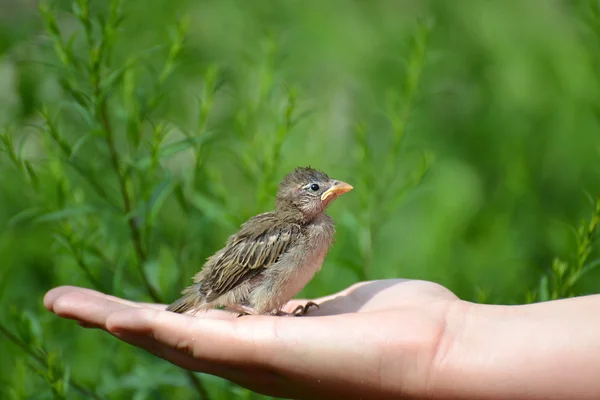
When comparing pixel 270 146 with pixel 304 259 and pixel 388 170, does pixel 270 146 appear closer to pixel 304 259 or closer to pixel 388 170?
pixel 388 170

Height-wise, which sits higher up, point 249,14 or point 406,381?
point 249,14

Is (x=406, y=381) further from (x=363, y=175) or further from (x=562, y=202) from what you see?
(x=562, y=202)

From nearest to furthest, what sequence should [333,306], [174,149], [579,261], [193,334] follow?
1. [193,334]
2. [579,261]
3. [174,149]
4. [333,306]

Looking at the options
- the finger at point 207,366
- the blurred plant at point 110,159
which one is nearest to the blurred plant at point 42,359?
the blurred plant at point 110,159


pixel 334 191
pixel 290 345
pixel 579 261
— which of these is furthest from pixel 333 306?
pixel 579 261

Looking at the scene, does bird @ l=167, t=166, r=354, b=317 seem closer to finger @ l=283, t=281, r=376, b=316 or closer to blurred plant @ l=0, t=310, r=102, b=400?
finger @ l=283, t=281, r=376, b=316

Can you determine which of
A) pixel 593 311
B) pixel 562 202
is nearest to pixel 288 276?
pixel 593 311
